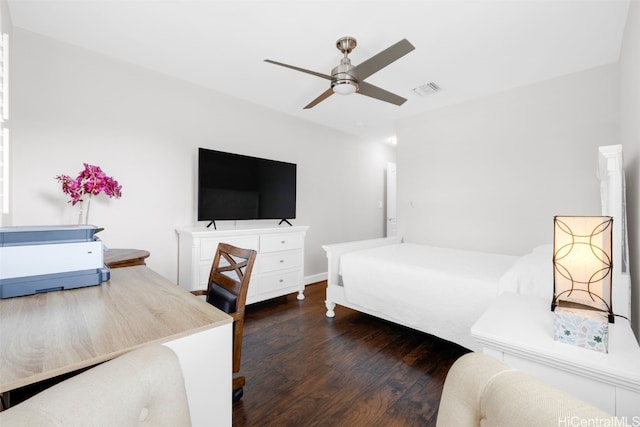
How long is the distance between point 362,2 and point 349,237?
3462 millimetres

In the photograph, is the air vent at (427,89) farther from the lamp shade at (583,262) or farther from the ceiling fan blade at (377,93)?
the lamp shade at (583,262)

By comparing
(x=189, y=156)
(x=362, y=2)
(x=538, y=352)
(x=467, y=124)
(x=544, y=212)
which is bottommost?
(x=538, y=352)

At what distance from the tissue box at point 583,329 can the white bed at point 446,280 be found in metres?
0.42

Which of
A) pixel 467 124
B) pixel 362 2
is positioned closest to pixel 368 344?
pixel 362 2

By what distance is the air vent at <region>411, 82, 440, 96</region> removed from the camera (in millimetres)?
3018

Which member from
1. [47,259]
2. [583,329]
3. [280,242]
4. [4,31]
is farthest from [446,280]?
[4,31]

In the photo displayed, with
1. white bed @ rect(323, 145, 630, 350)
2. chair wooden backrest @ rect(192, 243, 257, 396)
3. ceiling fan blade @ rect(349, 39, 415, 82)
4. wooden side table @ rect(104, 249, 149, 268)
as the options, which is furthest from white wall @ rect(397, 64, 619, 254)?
wooden side table @ rect(104, 249, 149, 268)

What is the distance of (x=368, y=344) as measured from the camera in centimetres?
230

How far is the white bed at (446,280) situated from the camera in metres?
1.29

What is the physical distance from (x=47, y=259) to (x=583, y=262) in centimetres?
216

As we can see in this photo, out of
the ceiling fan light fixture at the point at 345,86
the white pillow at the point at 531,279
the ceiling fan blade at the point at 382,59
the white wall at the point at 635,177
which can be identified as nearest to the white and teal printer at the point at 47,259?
the ceiling fan light fixture at the point at 345,86

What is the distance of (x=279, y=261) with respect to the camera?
10.7ft

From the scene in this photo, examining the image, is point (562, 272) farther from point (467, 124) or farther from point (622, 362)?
point (467, 124)

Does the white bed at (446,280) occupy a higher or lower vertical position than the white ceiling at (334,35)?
lower
